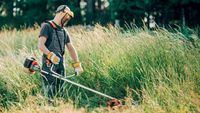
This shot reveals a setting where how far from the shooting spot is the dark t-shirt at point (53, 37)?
7129 mm

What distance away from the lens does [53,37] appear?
7.19m

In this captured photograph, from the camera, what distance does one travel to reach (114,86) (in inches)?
309

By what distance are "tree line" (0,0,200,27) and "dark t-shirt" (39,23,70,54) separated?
2799mm

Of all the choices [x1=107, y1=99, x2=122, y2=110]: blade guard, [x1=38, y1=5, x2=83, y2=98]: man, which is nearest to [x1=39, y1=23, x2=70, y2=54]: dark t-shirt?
[x1=38, y1=5, x2=83, y2=98]: man

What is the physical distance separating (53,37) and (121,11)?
12.7 meters

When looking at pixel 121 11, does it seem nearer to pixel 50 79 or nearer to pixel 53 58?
pixel 50 79

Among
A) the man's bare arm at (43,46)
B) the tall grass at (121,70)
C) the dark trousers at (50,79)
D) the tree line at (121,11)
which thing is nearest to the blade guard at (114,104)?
the tall grass at (121,70)

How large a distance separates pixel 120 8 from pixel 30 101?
43.2ft

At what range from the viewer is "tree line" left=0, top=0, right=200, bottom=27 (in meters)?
18.2

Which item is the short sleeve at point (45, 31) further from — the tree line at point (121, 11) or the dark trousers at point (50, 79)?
the tree line at point (121, 11)

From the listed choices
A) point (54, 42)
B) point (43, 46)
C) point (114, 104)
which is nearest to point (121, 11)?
point (54, 42)

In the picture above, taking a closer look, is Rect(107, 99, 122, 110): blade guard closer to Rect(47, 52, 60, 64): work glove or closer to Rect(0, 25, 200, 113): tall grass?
Rect(0, 25, 200, 113): tall grass

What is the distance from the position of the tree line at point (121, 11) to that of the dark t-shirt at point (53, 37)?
280 centimetres

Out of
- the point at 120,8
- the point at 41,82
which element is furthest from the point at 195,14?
the point at 41,82
